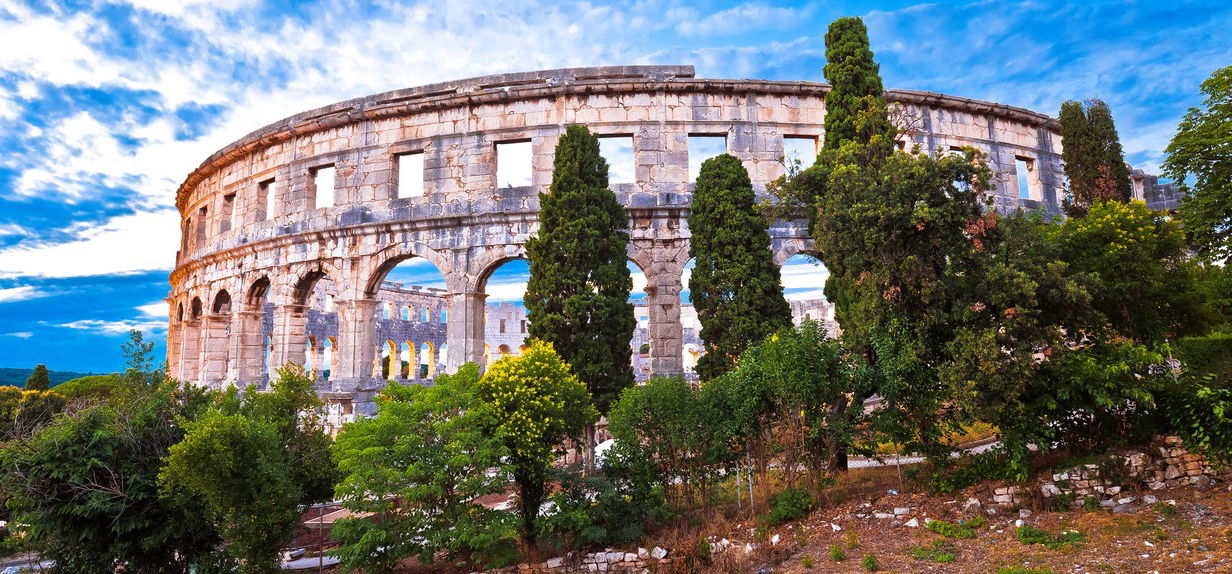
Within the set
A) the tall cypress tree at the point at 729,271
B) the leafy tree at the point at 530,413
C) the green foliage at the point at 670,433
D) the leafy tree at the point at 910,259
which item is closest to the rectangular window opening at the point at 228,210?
the tall cypress tree at the point at 729,271

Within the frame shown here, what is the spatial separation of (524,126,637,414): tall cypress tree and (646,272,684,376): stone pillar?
5.21ft

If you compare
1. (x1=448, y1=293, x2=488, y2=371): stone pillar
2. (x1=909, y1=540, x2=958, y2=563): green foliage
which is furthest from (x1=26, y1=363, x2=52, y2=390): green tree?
(x1=909, y1=540, x2=958, y2=563): green foliage

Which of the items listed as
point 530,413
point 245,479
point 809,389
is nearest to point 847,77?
point 809,389

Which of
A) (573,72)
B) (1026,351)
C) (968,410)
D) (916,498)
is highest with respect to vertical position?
(573,72)

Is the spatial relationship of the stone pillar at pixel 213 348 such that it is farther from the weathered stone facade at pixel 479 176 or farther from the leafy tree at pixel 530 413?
the leafy tree at pixel 530 413

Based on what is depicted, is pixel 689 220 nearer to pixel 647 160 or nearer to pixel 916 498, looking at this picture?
pixel 647 160

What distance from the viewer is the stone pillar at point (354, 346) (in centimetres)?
1677

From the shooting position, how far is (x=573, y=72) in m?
17.5

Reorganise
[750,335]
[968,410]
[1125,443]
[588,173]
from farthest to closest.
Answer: [588,173] → [750,335] → [1125,443] → [968,410]

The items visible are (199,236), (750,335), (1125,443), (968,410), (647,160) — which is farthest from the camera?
(199,236)

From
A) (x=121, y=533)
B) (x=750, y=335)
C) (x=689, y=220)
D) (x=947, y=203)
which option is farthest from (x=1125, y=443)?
(x=121, y=533)

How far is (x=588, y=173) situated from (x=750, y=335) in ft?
16.7

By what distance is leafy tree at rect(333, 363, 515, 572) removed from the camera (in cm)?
844

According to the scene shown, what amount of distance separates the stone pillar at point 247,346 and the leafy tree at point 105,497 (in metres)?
9.47
